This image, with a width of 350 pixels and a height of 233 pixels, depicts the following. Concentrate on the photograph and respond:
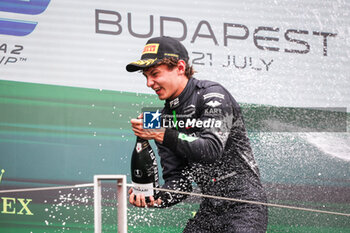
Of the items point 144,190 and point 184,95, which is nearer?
point 144,190

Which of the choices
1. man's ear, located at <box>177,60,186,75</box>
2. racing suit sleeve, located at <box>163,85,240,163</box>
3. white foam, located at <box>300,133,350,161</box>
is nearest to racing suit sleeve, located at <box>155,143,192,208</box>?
racing suit sleeve, located at <box>163,85,240,163</box>

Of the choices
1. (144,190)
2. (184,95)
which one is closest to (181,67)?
(184,95)

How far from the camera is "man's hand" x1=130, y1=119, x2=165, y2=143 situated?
99.7 inches

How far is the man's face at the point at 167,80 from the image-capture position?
2785mm

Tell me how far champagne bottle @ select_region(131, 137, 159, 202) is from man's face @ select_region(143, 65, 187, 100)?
283mm

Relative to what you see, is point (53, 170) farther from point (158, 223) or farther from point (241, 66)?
point (241, 66)

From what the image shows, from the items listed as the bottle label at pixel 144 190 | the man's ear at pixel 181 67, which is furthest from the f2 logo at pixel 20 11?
the bottle label at pixel 144 190

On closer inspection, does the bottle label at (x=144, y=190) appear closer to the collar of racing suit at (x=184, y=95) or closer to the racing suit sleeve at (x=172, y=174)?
the racing suit sleeve at (x=172, y=174)

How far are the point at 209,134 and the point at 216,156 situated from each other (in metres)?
0.11

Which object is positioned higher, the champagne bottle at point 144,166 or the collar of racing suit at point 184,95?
the collar of racing suit at point 184,95

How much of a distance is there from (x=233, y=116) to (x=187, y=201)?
66 cm

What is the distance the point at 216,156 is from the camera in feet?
8.29

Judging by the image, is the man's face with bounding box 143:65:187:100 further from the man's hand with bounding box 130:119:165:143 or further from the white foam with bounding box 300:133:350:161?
the white foam with bounding box 300:133:350:161

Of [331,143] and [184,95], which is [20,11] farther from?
[331,143]
